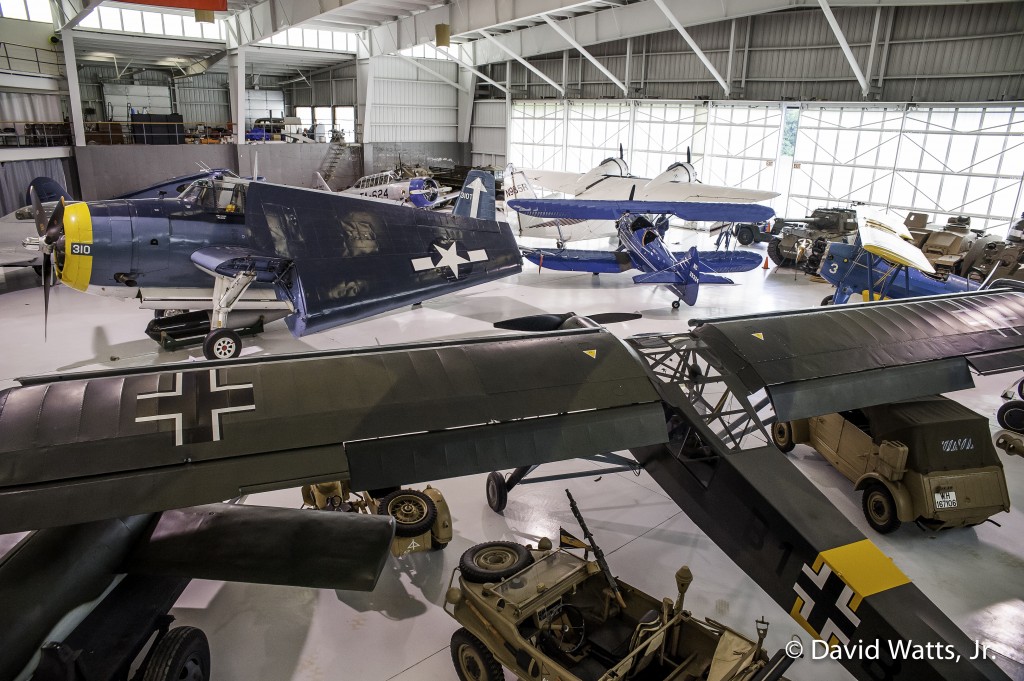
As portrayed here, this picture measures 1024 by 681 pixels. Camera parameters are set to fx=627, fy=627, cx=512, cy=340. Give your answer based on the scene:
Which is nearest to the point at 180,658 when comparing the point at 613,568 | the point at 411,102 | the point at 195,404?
the point at 195,404

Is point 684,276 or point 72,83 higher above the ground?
point 72,83

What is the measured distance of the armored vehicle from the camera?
17.3 metres

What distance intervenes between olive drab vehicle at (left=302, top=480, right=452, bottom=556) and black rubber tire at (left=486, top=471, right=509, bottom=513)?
0.78 m

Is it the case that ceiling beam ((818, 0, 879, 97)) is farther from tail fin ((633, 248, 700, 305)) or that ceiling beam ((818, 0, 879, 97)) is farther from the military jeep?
the military jeep

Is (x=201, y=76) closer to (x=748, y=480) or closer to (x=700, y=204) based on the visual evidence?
(x=700, y=204)

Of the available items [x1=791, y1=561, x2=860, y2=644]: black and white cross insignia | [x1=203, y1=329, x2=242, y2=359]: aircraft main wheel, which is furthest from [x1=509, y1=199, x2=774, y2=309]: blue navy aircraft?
[x1=791, y1=561, x2=860, y2=644]: black and white cross insignia

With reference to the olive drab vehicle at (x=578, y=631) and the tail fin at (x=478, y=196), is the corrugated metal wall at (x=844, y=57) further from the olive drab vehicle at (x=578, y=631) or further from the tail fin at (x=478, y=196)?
the olive drab vehicle at (x=578, y=631)

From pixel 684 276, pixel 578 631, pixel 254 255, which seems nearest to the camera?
pixel 578 631

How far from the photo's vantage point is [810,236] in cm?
1827

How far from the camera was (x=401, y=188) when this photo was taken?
85.7 ft

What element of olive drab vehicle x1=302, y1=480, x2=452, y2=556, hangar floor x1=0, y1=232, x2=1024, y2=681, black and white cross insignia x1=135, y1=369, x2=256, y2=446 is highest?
black and white cross insignia x1=135, y1=369, x2=256, y2=446

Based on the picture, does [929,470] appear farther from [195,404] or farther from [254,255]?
[254,255]

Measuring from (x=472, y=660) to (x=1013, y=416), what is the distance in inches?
314

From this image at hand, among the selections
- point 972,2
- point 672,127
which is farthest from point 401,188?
point 972,2
